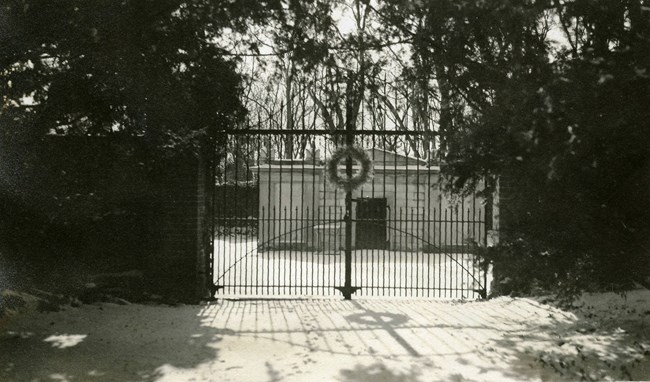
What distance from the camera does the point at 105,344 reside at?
600 centimetres

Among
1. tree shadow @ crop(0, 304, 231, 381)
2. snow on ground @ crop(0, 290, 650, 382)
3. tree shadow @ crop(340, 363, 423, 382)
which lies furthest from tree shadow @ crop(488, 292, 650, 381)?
tree shadow @ crop(0, 304, 231, 381)

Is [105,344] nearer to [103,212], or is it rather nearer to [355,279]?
[103,212]

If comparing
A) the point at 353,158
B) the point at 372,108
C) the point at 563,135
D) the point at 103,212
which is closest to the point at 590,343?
the point at 563,135

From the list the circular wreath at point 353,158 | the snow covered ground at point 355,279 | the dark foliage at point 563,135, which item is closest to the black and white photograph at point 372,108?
the dark foliage at point 563,135

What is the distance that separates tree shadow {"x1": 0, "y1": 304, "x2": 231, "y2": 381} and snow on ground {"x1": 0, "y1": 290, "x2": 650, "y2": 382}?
12 mm

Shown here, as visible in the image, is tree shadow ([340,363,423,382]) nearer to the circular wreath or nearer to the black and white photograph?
the black and white photograph

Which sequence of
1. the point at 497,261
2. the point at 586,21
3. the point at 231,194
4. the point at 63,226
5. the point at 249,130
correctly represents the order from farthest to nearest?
the point at 231,194 < the point at 249,130 < the point at 63,226 < the point at 497,261 < the point at 586,21

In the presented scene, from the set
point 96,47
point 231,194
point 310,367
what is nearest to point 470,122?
point 310,367

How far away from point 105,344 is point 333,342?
2462 mm

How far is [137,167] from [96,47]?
6.43 ft

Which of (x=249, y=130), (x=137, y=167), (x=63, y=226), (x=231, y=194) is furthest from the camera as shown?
(x=231, y=194)

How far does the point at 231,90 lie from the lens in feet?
24.7

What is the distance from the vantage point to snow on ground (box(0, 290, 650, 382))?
5.08m

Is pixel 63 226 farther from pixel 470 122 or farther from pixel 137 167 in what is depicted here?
pixel 470 122
